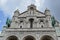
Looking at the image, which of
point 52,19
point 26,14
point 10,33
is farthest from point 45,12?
point 10,33

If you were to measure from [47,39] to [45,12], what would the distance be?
9.53 meters

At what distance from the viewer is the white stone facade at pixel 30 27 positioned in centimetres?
2991

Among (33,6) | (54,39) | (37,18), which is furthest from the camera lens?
(33,6)

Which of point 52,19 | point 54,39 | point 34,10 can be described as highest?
point 34,10

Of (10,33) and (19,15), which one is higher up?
(19,15)

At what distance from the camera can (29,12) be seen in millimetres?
38000

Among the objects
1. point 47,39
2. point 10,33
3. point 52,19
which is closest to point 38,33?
point 47,39

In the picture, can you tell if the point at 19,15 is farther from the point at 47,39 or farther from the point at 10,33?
the point at 47,39

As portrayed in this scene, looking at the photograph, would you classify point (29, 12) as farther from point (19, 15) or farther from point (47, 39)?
point (47, 39)

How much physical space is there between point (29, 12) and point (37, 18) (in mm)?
2985

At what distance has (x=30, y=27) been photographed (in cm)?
3431

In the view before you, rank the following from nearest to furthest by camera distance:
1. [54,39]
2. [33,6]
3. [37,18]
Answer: [54,39] → [37,18] → [33,6]

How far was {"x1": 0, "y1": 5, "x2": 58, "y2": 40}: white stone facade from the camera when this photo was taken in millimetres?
29906

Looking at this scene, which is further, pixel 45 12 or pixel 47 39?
pixel 45 12
